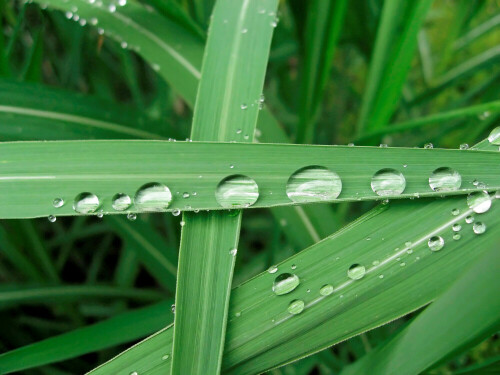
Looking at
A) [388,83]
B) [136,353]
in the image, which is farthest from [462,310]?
[388,83]

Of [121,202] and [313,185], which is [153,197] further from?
[313,185]

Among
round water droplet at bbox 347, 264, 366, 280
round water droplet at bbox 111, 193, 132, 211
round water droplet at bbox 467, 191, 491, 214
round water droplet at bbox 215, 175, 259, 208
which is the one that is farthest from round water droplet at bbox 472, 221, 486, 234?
round water droplet at bbox 111, 193, 132, 211

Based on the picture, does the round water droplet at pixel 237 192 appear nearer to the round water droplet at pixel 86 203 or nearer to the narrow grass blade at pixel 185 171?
the narrow grass blade at pixel 185 171

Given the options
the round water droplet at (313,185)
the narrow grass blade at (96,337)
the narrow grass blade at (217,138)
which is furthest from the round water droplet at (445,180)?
the narrow grass blade at (96,337)

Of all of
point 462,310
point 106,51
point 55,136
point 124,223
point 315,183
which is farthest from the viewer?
point 106,51

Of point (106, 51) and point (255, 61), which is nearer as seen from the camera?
point (255, 61)

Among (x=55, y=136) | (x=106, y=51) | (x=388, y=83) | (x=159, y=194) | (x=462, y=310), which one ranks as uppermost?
(x=106, y=51)

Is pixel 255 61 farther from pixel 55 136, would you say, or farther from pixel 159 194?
pixel 55 136
